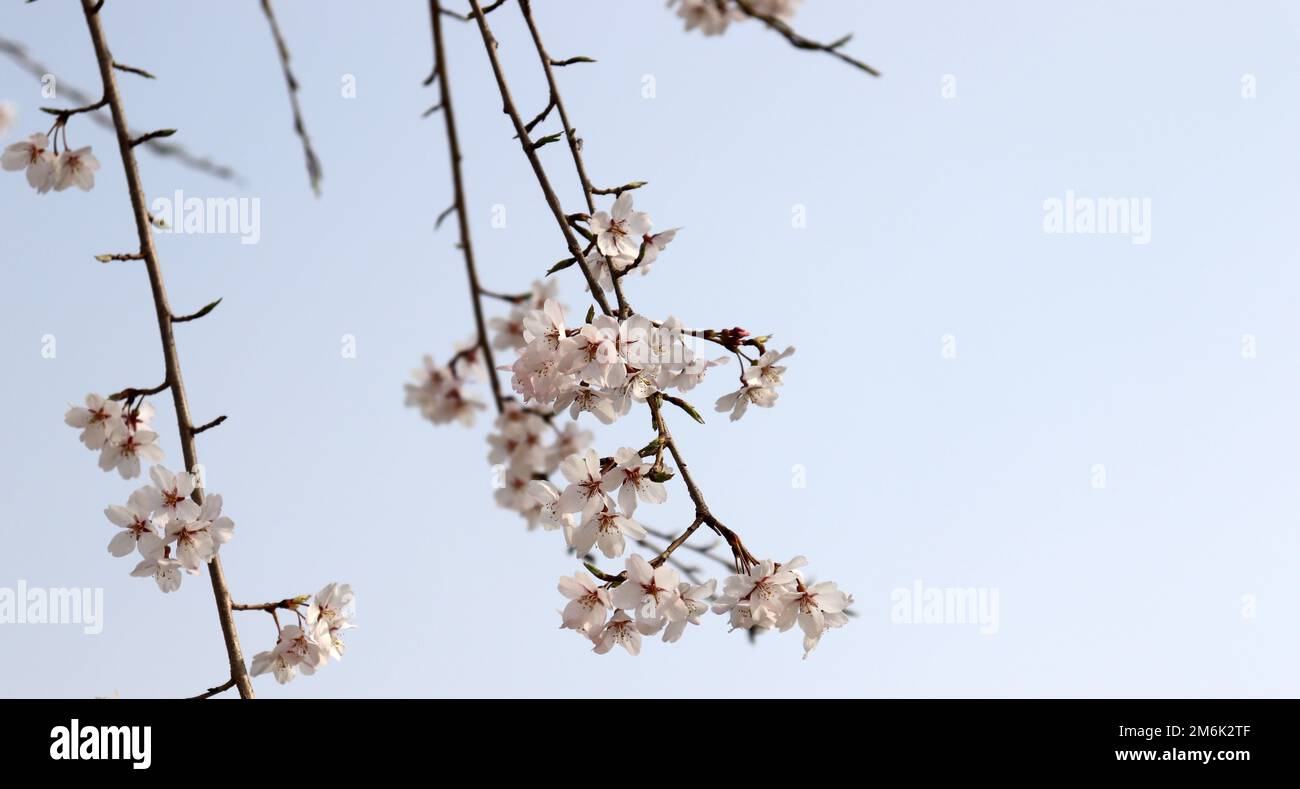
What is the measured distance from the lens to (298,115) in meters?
2.07

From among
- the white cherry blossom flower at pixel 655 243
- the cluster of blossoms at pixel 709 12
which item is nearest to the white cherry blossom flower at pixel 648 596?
the white cherry blossom flower at pixel 655 243

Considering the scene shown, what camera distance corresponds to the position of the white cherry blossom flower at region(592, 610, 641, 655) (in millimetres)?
2342

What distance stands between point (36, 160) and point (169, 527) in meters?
1.38

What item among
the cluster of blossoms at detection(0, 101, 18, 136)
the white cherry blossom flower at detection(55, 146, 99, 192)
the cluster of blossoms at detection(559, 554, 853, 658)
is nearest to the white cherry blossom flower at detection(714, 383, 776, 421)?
the cluster of blossoms at detection(559, 554, 853, 658)

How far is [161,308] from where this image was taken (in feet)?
7.55

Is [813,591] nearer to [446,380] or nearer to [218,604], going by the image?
[218,604]

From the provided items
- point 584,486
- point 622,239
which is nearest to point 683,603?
point 584,486

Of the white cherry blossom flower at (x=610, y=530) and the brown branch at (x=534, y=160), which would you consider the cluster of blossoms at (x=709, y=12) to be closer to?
the brown branch at (x=534, y=160)

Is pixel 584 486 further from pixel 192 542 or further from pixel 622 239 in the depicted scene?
pixel 192 542

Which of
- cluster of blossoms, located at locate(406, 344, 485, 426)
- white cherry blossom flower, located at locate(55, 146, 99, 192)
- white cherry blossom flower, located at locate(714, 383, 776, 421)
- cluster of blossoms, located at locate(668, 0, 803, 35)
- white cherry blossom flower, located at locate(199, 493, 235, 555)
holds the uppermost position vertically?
cluster of blossoms, located at locate(668, 0, 803, 35)

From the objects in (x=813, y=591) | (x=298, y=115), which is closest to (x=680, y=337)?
(x=813, y=591)

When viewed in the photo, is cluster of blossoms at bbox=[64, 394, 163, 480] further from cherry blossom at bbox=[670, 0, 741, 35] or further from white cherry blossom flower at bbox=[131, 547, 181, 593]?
cherry blossom at bbox=[670, 0, 741, 35]

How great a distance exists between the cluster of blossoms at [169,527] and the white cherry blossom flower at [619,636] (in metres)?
0.95
